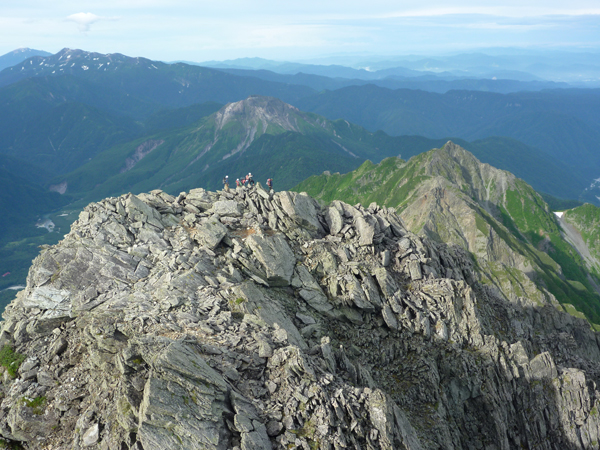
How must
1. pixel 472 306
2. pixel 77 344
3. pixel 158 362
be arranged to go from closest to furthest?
pixel 158 362
pixel 77 344
pixel 472 306

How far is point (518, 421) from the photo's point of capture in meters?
41.8

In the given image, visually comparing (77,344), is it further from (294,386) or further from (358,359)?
(358,359)

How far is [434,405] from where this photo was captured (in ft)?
129

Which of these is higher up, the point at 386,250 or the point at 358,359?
the point at 386,250

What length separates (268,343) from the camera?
30.0 m

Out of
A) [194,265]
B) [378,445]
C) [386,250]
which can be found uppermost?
[194,265]

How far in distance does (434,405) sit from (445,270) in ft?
71.9

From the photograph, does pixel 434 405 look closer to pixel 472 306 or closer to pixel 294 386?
pixel 472 306

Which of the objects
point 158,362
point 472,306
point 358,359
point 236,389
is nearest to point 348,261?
point 358,359

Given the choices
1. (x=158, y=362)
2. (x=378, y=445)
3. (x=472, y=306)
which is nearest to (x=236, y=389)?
(x=158, y=362)

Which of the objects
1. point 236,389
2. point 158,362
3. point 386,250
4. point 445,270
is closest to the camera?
point 158,362

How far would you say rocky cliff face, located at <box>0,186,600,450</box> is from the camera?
25.0m

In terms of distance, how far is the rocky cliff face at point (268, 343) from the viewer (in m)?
25.0

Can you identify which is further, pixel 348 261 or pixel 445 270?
pixel 445 270
